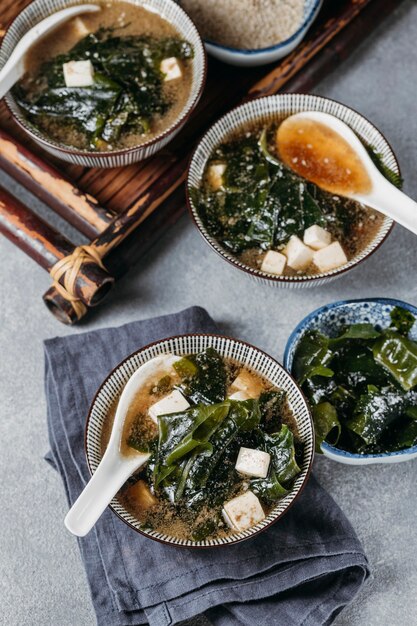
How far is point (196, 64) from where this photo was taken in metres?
2.98

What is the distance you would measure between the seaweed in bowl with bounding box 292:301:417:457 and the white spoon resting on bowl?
413 millimetres

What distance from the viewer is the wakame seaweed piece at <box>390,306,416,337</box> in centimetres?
270

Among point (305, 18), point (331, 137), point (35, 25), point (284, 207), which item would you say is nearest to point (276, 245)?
point (284, 207)

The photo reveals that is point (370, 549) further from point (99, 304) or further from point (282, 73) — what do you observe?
point (282, 73)

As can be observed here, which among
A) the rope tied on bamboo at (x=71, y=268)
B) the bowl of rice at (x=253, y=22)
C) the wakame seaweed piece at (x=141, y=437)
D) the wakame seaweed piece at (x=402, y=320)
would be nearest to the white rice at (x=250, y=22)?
the bowl of rice at (x=253, y=22)

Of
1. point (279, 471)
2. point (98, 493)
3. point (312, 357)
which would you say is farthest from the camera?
point (312, 357)

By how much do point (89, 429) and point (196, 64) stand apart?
1352mm

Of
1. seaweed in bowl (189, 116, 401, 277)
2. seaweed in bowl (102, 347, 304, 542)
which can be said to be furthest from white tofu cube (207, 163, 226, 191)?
seaweed in bowl (102, 347, 304, 542)

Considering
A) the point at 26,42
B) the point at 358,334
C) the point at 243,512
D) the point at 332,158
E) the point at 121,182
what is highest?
the point at 26,42

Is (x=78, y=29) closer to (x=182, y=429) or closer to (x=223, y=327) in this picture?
(x=223, y=327)

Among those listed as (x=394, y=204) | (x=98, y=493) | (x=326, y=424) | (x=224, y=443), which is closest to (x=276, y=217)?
(x=394, y=204)

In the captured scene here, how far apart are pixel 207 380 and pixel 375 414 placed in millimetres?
512

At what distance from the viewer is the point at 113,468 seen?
7.64 feet

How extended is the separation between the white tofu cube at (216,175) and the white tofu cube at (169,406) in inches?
31.8
